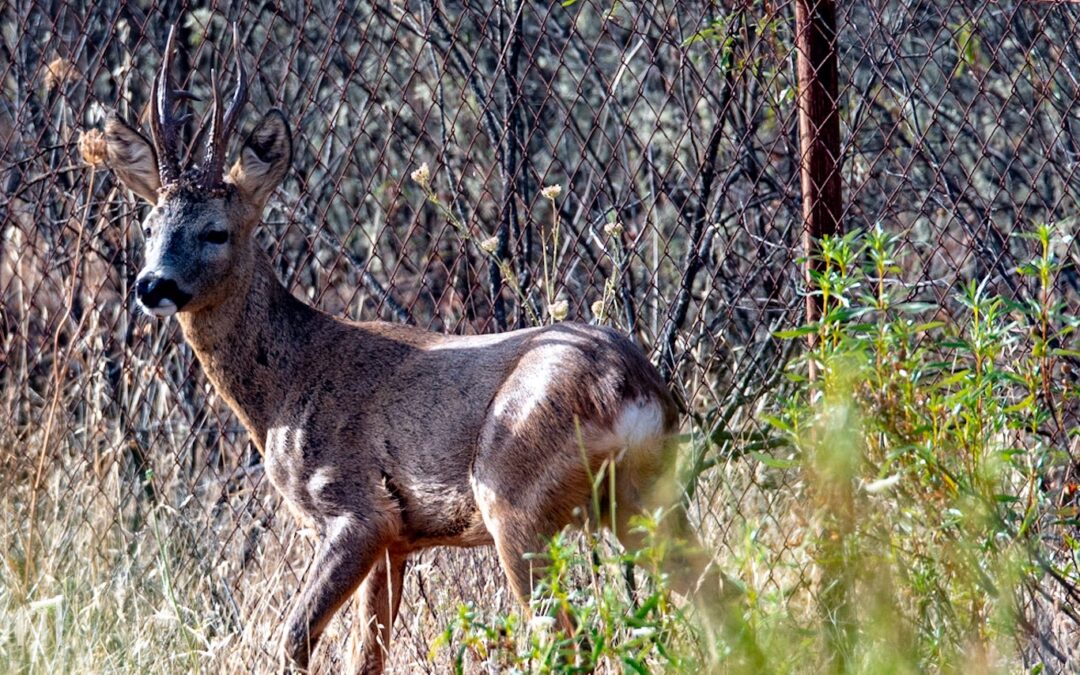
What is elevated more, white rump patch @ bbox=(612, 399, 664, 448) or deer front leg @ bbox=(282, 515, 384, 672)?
white rump patch @ bbox=(612, 399, 664, 448)

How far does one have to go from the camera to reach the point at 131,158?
5.45 metres

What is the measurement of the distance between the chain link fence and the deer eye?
0.47m

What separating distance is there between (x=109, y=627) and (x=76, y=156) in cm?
279

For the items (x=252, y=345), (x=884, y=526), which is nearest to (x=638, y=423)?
(x=884, y=526)

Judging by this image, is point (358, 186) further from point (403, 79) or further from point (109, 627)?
point (109, 627)

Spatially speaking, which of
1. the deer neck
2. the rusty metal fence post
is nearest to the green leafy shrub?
the rusty metal fence post

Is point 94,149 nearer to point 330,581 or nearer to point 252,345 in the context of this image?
point 252,345

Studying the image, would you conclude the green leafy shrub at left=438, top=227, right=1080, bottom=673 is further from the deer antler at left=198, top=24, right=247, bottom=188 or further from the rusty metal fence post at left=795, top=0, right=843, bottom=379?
the deer antler at left=198, top=24, right=247, bottom=188

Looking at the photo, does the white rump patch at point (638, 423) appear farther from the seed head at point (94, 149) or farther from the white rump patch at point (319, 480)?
the seed head at point (94, 149)

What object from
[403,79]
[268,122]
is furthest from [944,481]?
[403,79]

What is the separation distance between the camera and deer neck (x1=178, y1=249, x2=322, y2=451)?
5.43m

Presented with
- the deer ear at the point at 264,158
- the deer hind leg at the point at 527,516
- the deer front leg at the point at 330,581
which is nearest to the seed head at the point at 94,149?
the deer ear at the point at 264,158

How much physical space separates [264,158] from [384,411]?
1.13m

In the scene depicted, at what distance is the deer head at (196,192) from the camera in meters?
5.27
